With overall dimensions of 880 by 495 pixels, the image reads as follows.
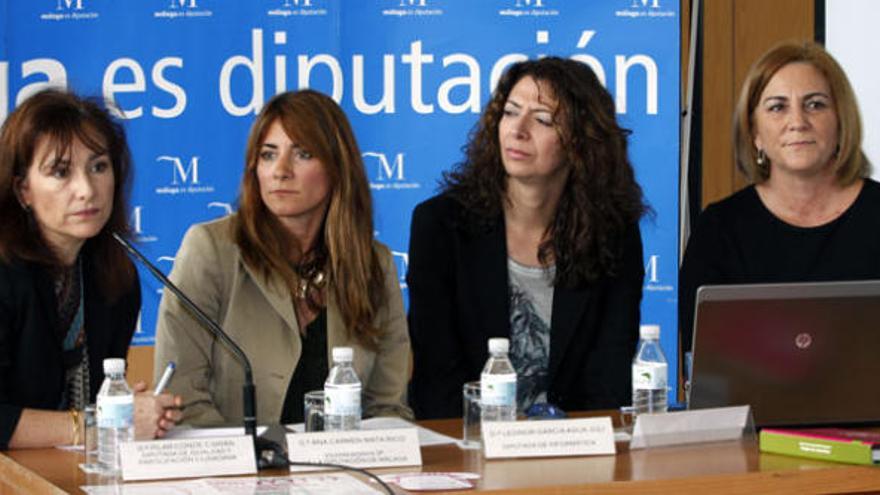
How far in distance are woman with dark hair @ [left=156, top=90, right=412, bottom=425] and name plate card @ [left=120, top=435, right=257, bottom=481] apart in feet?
2.55

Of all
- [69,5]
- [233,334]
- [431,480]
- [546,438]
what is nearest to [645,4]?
[69,5]

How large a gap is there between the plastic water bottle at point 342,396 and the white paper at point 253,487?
287 millimetres

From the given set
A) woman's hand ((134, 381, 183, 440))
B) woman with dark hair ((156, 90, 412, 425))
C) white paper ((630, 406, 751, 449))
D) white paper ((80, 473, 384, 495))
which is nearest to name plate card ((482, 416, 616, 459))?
white paper ((630, 406, 751, 449))

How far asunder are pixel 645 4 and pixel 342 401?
2.82 metres

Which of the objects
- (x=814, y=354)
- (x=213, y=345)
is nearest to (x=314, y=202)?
(x=213, y=345)

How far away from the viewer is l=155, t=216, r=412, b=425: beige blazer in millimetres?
2930

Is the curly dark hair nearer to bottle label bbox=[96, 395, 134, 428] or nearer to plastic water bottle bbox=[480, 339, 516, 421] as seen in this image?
plastic water bottle bbox=[480, 339, 516, 421]

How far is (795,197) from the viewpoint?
337cm

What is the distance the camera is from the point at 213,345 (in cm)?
299

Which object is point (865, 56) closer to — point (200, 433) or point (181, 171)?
point (181, 171)

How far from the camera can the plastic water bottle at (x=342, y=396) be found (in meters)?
2.34

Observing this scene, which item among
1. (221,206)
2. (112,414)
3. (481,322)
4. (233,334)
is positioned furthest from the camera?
(221,206)

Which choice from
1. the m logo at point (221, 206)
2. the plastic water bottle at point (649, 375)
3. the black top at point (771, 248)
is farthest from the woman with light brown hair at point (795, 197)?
the m logo at point (221, 206)

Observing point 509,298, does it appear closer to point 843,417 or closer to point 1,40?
point 843,417
